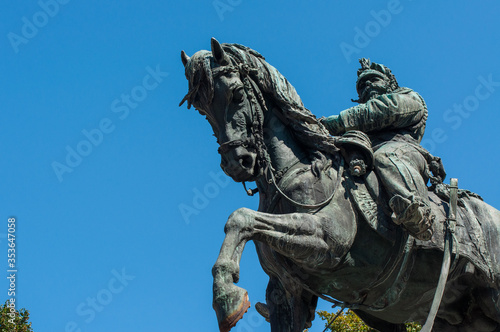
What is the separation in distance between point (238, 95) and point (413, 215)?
7.12ft

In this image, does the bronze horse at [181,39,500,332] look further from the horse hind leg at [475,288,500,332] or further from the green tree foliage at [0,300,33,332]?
the green tree foliage at [0,300,33,332]

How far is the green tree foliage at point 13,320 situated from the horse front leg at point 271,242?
12680 mm

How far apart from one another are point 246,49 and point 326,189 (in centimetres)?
184

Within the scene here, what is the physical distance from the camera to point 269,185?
8.16 metres

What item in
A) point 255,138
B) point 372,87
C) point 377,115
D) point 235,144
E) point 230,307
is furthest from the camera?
point 372,87

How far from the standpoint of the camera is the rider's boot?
25.3ft

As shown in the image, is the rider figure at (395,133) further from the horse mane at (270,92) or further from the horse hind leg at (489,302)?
the horse hind leg at (489,302)

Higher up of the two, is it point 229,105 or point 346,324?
point 346,324

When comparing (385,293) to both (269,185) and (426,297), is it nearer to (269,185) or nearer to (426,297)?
(426,297)

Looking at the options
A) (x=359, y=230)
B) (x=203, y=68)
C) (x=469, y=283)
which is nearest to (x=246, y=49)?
(x=203, y=68)

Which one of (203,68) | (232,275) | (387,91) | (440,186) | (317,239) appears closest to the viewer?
(232,275)

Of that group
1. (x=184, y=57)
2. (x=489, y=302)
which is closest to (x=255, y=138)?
(x=184, y=57)

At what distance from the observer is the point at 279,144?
8.32m

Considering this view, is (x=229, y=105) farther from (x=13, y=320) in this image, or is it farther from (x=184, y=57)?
(x=13, y=320)
